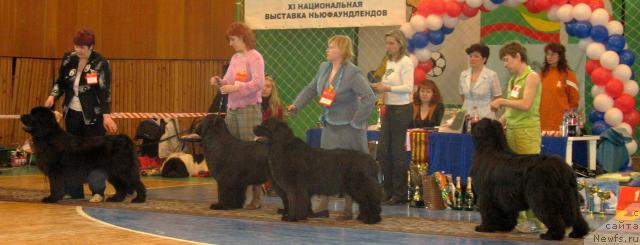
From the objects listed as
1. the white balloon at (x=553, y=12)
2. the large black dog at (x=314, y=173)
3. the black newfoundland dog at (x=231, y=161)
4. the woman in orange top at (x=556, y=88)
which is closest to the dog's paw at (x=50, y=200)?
the black newfoundland dog at (x=231, y=161)

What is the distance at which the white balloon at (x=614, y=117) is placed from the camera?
31.4 ft

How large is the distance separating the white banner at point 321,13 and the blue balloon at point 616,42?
2129 mm

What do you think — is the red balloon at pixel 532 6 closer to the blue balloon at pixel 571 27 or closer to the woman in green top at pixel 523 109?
the blue balloon at pixel 571 27

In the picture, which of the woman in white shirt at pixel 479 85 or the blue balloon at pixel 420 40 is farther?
the blue balloon at pixel 420 40

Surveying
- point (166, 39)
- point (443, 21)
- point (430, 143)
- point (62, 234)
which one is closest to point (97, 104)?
point (62, 234)

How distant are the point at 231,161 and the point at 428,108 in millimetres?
2391

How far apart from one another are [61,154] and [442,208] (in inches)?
131

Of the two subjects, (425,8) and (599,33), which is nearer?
(599,33)

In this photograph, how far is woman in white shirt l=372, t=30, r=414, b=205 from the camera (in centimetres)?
816

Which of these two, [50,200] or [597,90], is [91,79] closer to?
[50,200]

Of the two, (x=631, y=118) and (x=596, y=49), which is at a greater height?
(x=596, y=49)

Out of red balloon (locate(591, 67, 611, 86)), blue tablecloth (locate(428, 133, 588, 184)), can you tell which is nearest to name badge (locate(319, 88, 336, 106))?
blue tablecloth (locate(428, 133, 588, 184))

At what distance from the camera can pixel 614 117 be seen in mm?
9570

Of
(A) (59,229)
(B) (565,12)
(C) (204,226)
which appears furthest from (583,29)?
(A) (59,229)
